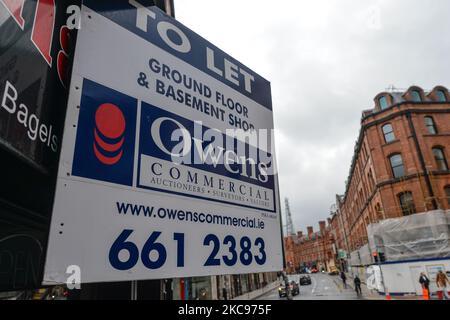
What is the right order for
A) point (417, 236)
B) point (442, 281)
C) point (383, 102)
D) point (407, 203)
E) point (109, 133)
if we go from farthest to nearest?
point (383, 102) → point (407, 203) → point (417, 236) → point (442, 281) → point (109, 133)

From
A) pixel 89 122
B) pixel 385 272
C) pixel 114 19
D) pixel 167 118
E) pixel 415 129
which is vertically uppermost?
pixel 415 129

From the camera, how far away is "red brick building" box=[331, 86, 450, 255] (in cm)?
2341

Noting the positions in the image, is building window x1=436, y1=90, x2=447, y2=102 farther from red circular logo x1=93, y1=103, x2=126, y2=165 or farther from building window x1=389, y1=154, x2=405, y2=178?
red circular logo x1=93, y1=103, x2=126, y2=165

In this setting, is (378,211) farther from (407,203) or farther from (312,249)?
(312,249)

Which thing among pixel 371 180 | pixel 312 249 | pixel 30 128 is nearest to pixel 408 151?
pixel 371 180

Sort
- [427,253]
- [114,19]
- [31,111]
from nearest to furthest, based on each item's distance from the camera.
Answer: [31,111] → [114,19] → [427,253]

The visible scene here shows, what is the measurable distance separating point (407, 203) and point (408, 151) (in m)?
4.26

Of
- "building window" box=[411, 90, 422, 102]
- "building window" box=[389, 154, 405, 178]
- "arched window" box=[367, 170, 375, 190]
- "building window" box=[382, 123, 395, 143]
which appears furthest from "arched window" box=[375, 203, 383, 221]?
"building window" box=[411, 90, 422, 102]

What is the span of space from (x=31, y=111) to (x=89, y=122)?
0.25 m

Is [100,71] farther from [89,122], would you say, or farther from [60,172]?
[60,172]

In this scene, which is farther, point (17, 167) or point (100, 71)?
point (100, 71)

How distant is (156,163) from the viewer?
63.6 inches

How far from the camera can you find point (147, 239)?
1.46 metres
